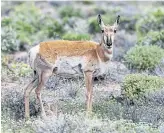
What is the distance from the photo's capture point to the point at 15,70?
15.5m

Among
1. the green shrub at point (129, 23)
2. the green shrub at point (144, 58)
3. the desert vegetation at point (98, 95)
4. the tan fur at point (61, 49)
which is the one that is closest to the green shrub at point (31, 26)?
the desert vegetation at point (98, 95)

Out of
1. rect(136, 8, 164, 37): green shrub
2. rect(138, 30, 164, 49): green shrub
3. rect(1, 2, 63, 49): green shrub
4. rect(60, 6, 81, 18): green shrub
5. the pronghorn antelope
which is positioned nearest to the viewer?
the pronghorn antelope

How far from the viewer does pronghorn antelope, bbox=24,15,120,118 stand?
1096 cm

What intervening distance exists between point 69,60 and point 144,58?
4.93 meters

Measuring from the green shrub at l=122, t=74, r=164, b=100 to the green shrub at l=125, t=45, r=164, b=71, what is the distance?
2.89m

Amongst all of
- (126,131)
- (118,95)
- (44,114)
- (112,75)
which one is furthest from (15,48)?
(126,131)

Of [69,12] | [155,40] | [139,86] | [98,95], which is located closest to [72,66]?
[139,86]

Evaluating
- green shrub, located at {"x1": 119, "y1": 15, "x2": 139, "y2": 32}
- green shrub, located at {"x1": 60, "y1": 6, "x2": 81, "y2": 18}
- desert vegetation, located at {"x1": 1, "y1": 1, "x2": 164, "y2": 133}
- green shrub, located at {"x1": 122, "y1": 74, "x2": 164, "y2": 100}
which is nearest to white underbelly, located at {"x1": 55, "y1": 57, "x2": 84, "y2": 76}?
desert vegetation, located at {"x1": 1, "y1": 1, "x2": 164, "y2": 133}

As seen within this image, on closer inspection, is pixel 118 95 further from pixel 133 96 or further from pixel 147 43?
pixel 147 43

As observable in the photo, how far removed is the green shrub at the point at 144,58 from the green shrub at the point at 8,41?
4.76m

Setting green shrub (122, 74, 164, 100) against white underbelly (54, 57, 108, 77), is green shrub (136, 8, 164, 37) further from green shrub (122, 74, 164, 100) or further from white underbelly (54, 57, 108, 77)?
white underbelly (54, 57, 108, 77)

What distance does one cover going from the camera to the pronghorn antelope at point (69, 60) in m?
11.0

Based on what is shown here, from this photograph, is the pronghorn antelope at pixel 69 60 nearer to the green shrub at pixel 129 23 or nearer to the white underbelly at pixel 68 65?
the white underbelly at pixel 68 65

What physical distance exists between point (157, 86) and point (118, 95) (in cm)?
88
